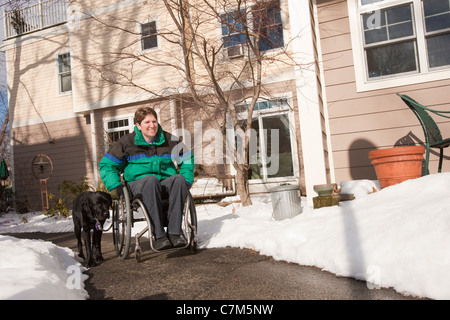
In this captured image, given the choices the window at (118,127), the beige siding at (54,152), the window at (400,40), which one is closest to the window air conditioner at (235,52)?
the window at (118,127)

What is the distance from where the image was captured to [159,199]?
301 centimetres

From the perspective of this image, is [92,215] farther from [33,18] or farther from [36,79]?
[33,18]

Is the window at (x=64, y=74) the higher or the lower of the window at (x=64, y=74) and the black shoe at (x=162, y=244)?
the higher

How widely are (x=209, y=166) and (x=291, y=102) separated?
8.25 feet

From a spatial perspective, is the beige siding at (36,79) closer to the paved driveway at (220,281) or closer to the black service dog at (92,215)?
the black service dog at (92,215)

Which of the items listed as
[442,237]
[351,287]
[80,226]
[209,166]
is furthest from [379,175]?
[209,166]

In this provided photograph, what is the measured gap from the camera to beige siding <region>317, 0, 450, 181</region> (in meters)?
4.94

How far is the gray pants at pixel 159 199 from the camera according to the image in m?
2.94

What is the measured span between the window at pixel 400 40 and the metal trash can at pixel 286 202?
193 cm

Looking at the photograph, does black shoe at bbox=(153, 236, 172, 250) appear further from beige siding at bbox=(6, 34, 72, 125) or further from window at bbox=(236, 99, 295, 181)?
beige siding at bbox=(6, 34, 72, 125)

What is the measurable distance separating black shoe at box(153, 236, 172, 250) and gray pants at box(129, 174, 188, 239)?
3cm
